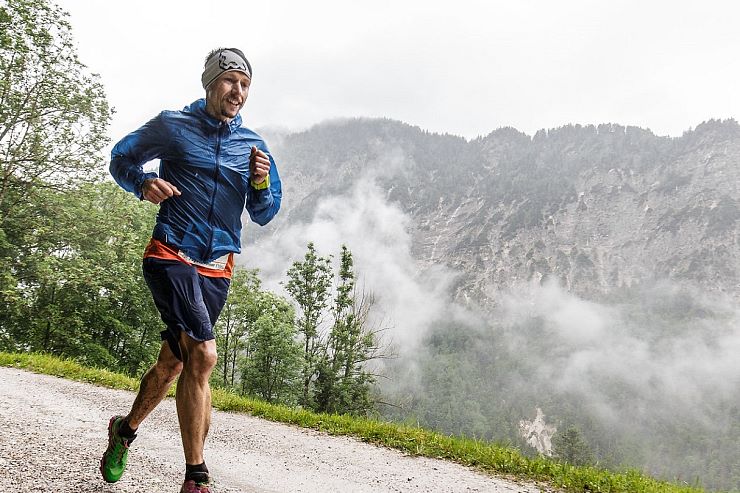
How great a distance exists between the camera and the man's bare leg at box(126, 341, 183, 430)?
3187mm

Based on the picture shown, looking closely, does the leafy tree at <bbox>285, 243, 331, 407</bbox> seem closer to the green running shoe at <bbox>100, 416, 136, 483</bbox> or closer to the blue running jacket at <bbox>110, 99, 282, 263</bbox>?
the green running shoe at <bbox>100, 416, 136, 483</bbox>

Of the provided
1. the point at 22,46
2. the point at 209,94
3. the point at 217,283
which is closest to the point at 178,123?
the point at 209,94

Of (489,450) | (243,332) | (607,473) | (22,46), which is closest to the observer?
(607,473)

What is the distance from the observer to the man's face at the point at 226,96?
3.16 metres

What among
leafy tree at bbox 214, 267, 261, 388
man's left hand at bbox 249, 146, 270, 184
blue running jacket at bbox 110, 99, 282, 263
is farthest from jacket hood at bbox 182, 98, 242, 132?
leafy tree at bbox 214, 267, 261, 388

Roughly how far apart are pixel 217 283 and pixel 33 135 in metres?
18.7

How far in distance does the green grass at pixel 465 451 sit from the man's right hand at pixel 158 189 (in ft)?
12.6

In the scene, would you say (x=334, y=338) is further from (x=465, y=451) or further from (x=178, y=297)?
(x=178, y=297)

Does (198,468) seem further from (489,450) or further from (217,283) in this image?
(489,450)

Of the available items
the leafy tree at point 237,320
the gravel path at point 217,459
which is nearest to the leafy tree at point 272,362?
the leafy tree at point 237,320

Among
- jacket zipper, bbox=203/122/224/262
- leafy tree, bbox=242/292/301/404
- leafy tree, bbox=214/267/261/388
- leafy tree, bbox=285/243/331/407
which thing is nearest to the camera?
jacket zipper, bbox=203/122/224/262

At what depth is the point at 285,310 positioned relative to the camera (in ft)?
126

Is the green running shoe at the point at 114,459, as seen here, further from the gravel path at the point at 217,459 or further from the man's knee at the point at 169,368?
the man's knee at the point at 169,368

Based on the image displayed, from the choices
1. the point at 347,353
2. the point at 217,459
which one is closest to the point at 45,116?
the point at 217,459
